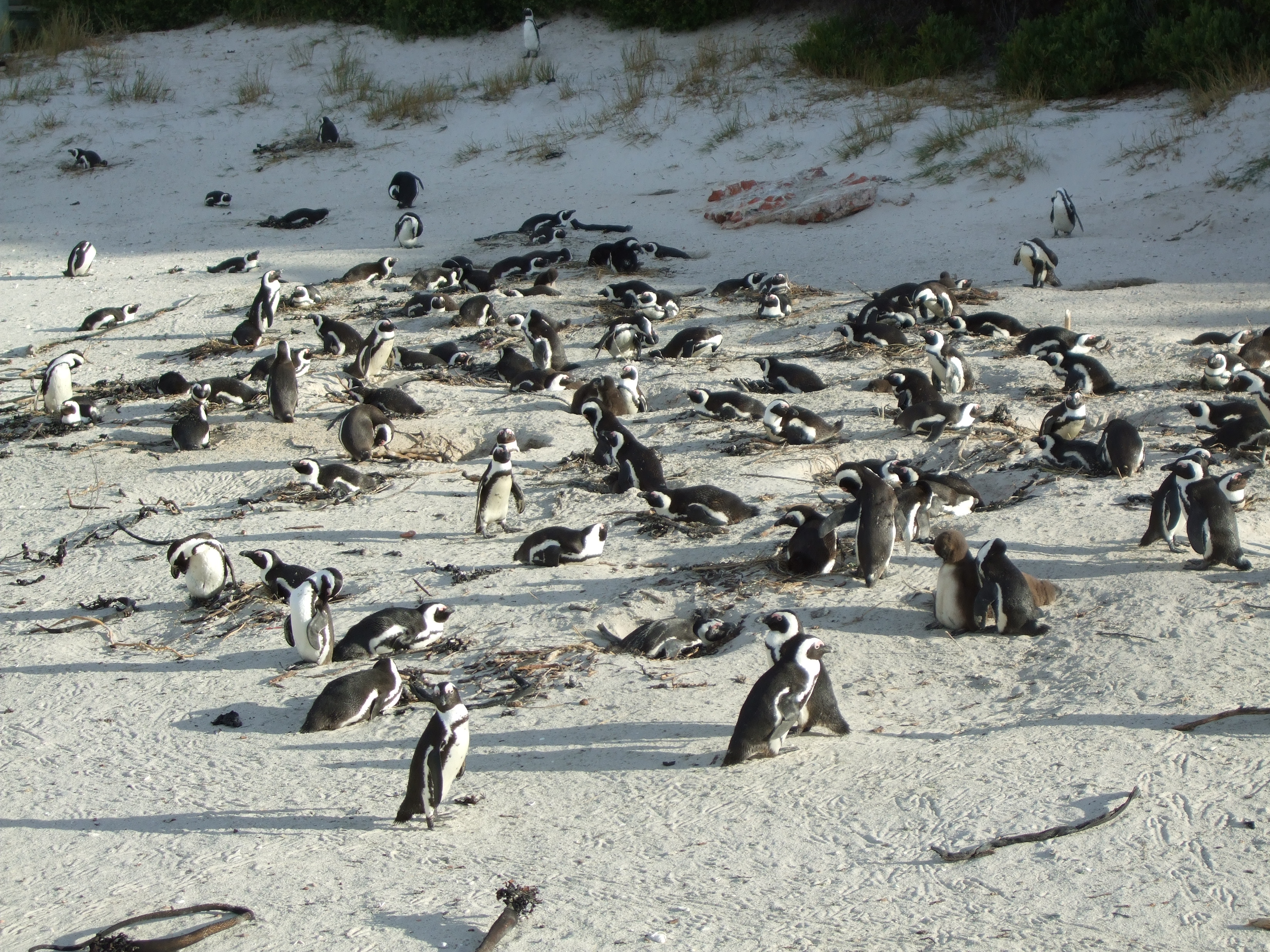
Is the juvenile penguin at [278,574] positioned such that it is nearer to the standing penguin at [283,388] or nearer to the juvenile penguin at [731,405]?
the standing penguin at [283,388]

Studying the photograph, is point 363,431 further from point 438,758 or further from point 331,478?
point 438,758

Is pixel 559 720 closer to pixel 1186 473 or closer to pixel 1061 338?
pixel 1186 473

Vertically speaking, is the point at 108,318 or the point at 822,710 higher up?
the point at 108,318

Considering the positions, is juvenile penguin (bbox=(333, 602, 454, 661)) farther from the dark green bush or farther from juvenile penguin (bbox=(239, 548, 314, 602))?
the dark green bush

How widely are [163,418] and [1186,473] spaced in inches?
257

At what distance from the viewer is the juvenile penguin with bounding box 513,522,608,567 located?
6.04 m

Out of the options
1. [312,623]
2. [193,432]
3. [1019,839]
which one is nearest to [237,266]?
[193,432]

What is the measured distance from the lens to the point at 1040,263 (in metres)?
11.0

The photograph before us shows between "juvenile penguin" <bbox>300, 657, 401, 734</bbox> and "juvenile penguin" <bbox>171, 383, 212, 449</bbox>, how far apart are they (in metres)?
Answer: 3.87

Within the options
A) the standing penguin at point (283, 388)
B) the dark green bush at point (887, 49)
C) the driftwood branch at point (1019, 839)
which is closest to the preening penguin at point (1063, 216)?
the dark green bush at point (887, 49)

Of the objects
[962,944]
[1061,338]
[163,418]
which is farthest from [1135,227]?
[962,944]

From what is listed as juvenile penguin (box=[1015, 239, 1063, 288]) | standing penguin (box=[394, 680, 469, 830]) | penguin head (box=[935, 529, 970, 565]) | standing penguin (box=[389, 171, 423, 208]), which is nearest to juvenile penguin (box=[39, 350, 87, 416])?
standing penguin (box=[394, 680, 469, 830])

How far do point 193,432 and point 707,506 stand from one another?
12.0 ft

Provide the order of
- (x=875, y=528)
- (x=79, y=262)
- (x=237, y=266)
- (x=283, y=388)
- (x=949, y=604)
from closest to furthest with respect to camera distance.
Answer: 1. (x=949, y=604)
2. (x=875, y=528)
3. (x=283, y=388)
4. (x=237, y=266)
5. (x=79, y=262)
